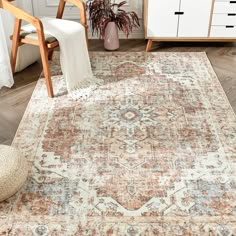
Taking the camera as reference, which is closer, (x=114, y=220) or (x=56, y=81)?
(x=114, y=220)

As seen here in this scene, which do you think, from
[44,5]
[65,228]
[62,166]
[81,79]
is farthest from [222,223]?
[44,5]

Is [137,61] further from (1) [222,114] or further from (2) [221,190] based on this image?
(2) [221,190]

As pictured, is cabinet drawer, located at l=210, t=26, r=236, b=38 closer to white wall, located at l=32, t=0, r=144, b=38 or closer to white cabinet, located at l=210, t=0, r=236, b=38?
white cabinet, located at l=210, t=0, r=236, b=38

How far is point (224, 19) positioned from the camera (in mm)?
3500

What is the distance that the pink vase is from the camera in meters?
3.59

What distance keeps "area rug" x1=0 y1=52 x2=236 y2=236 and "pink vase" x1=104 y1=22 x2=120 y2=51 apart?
56 cm

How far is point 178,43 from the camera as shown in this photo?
3857mm

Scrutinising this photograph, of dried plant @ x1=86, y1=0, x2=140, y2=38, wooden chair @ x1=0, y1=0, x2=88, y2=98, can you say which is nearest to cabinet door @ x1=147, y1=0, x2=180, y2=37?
dried plant @ x1=86, y1=0, x2=140, y2=38

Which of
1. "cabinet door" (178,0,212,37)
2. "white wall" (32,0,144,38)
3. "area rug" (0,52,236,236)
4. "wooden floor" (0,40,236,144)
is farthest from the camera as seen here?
"white wall" (32,0,144,38)

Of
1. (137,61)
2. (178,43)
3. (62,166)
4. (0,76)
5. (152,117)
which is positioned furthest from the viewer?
(178,43)

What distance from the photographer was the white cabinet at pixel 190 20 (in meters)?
3.41

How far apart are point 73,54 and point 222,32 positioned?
1551 millimetres

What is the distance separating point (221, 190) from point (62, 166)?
35.5 inches

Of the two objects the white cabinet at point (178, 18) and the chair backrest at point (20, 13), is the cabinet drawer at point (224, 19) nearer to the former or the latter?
the white cabinet at point (178, 18)
